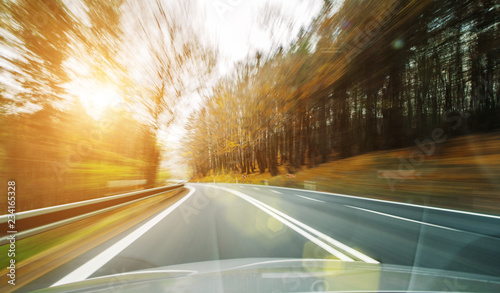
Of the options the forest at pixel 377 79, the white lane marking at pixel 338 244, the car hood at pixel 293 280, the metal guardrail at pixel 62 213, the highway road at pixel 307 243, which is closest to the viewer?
the car hood at pixel 293 280

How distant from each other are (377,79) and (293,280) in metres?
18.2

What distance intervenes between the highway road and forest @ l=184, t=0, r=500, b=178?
886 centimetres

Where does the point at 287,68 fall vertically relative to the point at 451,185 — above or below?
above

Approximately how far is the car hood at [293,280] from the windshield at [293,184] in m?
0.02

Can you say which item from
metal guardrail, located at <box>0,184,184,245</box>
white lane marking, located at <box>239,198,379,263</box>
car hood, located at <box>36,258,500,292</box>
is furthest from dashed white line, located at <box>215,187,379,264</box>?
metal guardrail, located at <box>0,184,184,245</box>

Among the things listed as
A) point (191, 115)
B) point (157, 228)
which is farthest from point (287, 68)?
point (157, 228)

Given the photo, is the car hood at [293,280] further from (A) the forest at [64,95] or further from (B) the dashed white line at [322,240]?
(A) the forest at [64,95]

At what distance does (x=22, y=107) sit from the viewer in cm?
627

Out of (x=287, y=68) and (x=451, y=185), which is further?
(x=287, y=68)

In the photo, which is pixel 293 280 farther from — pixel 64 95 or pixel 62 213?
pixel 64 95

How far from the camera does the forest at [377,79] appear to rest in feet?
36.7

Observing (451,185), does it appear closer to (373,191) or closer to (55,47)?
(373,191)

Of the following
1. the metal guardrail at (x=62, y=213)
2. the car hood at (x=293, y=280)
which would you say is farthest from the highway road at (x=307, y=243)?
the metal guardrail at (x=62, y=213)

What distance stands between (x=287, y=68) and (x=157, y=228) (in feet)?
41.9
